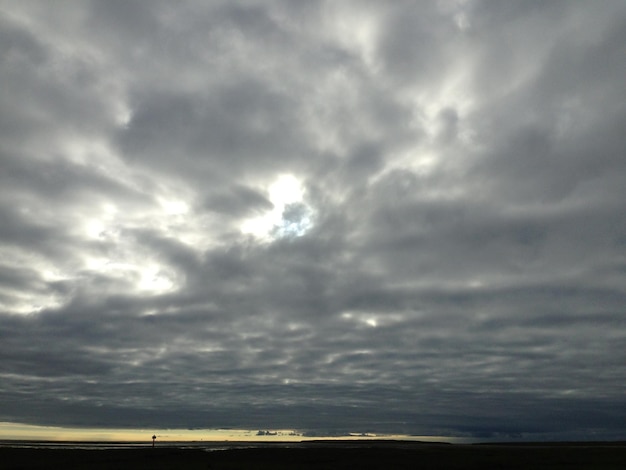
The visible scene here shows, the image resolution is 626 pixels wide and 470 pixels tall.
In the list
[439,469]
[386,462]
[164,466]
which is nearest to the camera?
[439,469]

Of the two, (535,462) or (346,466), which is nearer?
(346,466)

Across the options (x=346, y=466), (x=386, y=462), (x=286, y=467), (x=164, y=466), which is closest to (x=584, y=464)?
(x=386, y=462)

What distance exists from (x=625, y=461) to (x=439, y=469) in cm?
3162

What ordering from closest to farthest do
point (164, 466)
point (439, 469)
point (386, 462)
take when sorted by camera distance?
point (439, 469) → point (164, 466) → point (386, 462)

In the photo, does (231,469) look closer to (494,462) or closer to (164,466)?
(164,466)

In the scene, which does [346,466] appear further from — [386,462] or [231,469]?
[231,469]

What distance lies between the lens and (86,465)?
67.9 meters

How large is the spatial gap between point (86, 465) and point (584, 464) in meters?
68.8

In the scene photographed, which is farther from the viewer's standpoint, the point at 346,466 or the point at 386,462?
the point at 386,462

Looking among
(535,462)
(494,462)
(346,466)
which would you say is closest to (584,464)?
(535,462)

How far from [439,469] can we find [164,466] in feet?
119

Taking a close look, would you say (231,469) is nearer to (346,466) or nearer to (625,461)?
(346,466)

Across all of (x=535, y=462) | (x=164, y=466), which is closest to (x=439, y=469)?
(x=535, y=462)

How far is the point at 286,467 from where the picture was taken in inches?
2507
